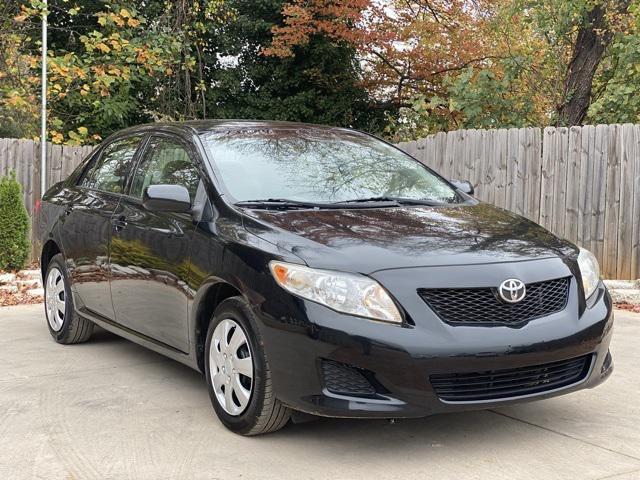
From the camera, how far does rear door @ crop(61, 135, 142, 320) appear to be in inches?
216

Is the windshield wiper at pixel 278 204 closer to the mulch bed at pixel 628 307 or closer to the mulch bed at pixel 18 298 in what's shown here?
the mulch bed at pixel 628 307

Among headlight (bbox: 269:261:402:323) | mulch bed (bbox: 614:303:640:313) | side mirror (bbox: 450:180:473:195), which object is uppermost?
side mirror (bbox: 450:180:473:195)

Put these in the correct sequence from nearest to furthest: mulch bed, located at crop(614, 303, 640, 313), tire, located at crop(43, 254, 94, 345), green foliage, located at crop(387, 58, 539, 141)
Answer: tire, located at crop(43, 254, 94, 345) < mulch bed, located at crop(614, 303, 640, 313) < green foliage, located at crop(387, 58, 539, 141)

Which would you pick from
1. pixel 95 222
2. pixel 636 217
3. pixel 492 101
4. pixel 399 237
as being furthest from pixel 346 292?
pixel 492 101

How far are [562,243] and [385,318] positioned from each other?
4.42 ft

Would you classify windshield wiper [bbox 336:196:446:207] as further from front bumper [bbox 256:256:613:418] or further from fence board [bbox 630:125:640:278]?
fence board [bbox 630:125:640:278]

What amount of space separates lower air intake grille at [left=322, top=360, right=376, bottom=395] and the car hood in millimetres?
445

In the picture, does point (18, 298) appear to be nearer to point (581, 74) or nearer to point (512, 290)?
point (512, 290)

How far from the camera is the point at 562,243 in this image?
4.30m

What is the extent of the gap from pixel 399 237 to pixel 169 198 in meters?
1.39

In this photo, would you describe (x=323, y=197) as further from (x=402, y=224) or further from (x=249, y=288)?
(x=249, y=288)

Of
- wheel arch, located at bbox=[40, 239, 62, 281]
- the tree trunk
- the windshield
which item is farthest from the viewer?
the tree trunk

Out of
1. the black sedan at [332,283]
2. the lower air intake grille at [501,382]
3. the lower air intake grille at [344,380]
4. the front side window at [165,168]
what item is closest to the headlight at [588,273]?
the black sedan at [332,283]

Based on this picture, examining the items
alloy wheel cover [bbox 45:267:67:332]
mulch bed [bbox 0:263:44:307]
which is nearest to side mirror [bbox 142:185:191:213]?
alloy wheel cover [bbox 45:267:67:332]
